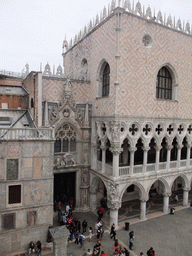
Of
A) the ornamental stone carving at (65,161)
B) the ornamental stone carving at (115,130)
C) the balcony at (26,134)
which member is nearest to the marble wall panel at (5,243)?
the balcony at (26,134)

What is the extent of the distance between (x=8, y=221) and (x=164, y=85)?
1502 centimetres

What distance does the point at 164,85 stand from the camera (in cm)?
1736

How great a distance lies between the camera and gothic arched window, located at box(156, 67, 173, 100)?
17031 mm

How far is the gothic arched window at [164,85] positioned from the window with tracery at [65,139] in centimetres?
772

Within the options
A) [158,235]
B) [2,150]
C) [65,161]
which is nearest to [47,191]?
[2,150]

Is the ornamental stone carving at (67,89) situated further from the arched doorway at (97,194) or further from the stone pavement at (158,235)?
the stone pavement at (158,235)

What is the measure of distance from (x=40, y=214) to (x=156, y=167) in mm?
9534

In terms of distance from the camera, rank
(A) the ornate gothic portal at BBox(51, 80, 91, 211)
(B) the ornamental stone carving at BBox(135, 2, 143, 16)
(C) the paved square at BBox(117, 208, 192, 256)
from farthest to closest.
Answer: (A) the ornate gothic portal at BBox(51, 80, 91, 211) → (B) the ornamental stone carving at BBox(135, 2, 143, 16) → (C) the paved square at BBox(117, 208, 192, 256)

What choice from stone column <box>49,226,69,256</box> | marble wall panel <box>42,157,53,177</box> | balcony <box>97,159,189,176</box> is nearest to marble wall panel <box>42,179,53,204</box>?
marble wall panel <box>42,157,53,177</box>

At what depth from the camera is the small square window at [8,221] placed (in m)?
11.3

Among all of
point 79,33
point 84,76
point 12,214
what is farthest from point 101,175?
point 79,33

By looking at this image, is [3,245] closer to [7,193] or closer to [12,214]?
[12,214]

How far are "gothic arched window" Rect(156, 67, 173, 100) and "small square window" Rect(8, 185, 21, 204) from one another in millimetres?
12464

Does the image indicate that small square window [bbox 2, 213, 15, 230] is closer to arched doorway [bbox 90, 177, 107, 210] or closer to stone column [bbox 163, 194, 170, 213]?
A: arched doorway [bbox 90, 177, 107, 210]
